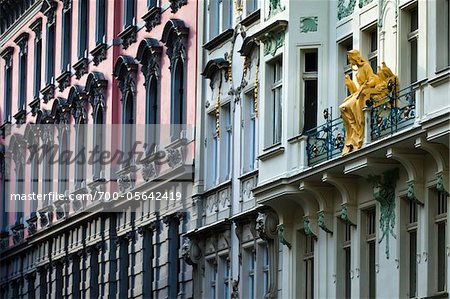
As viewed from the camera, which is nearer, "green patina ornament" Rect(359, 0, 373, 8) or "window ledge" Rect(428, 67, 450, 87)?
"window ledge" Rect(428, 67, 450, 87)

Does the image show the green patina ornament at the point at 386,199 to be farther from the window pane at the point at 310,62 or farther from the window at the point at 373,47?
the window pane at the point at 310,62

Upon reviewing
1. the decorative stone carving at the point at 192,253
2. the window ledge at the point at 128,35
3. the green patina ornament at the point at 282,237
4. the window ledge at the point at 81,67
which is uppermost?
the window ledge at the point at 81,67

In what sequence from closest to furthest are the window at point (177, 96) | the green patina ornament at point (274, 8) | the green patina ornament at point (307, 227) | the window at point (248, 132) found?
the green patina ornament at point (307, 227), the green patina ornament at point (274, 8), the window at point (248, 132), the window at point (177, 96)

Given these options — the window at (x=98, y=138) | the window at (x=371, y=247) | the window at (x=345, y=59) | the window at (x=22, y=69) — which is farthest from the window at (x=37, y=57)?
the window at (x=371, y=247)

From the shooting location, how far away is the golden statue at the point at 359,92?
3972cm

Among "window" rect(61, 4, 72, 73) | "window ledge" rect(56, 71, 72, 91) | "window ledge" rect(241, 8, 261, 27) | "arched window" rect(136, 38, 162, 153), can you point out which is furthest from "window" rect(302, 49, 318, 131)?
"window" rect(61, 4, 72, 73)

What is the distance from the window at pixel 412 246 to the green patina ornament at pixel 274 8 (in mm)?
7331

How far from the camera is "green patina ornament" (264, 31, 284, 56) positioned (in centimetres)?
4503

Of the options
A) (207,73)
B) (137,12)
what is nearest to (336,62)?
(207,73)

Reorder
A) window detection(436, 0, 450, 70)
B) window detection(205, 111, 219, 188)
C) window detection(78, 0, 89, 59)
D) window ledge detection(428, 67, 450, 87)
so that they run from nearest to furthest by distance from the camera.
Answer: window ledge detection(428, 67, 450, 87) → window detection(436, 0, 450, 70) → window detection(205, 111, 219, 188) → window detection(78, 0, 89, 59)

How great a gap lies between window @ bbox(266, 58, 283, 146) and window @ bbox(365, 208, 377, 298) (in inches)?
168

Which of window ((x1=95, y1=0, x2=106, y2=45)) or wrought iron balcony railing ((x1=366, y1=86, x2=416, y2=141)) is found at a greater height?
window ((x1=95, y1=0, x2=106, y2=45))

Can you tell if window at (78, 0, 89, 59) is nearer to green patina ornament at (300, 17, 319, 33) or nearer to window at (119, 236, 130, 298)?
window at (119, 236, 130, 298)

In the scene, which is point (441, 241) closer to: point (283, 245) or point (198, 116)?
point (283, 245)
